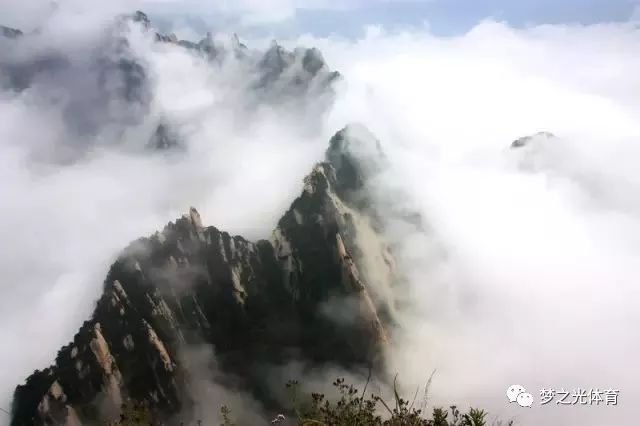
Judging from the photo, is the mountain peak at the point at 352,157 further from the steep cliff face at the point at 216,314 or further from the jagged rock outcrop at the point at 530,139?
the jagged rock outcrop at the point at 530,139

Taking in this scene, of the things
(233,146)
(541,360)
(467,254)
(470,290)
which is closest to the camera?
(541,360)

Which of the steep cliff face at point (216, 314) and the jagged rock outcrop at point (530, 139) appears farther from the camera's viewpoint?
the jagged rock outcrop at point (530, 139)

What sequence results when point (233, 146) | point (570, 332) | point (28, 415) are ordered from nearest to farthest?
point (570, 332)
point (28, 415)
point (233, 146)

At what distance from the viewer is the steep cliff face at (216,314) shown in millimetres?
67875

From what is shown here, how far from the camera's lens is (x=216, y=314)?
3066 inches


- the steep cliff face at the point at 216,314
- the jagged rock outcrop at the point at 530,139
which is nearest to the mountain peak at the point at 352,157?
the steep cliff face at the point at 216,314

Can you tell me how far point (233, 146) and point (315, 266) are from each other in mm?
78968

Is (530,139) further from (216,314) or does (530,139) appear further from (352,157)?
(216,314)

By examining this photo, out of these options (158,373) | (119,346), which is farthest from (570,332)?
(119,346)

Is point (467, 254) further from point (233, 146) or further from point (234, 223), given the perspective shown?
point (233, 146)

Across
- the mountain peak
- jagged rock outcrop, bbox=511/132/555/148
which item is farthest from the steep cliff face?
jagged rock outcrop, bbox=511/132/555/148

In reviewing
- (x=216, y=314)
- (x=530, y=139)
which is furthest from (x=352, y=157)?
(x=530, y=139)

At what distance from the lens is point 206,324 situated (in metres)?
77.2

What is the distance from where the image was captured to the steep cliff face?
223 ft
